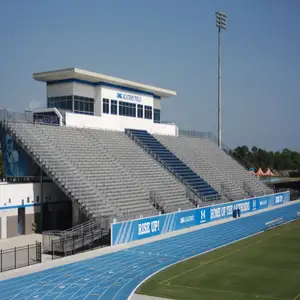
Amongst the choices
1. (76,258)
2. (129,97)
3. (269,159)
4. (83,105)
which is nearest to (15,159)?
(83,105)

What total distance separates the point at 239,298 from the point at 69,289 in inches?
241

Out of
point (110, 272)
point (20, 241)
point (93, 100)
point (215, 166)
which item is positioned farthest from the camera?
point (215, 166)

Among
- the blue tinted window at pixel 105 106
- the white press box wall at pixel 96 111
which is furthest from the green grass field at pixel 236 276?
the blue tinted window at pixel 105 106

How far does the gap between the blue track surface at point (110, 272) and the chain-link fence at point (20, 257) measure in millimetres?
1550

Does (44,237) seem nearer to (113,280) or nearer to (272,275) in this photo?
(113,280)

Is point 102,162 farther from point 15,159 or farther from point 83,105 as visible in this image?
point 83,105

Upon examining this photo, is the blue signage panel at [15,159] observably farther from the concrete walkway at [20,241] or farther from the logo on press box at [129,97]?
the logo on press box at [129,97]

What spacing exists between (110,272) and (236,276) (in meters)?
5.24

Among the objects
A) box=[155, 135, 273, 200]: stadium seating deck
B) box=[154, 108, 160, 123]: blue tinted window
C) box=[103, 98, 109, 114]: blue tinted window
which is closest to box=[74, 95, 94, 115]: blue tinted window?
box=[103, 98, 109, 114]: blue tinted window

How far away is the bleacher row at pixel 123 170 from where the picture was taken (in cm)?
3098

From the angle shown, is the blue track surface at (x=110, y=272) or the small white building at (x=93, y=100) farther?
the small white building at (x=93, y=100)

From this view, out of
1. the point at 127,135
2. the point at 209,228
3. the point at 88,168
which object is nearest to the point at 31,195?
the point at 88,168

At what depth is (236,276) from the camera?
67.3 ft

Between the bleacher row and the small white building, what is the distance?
45.5 inches
